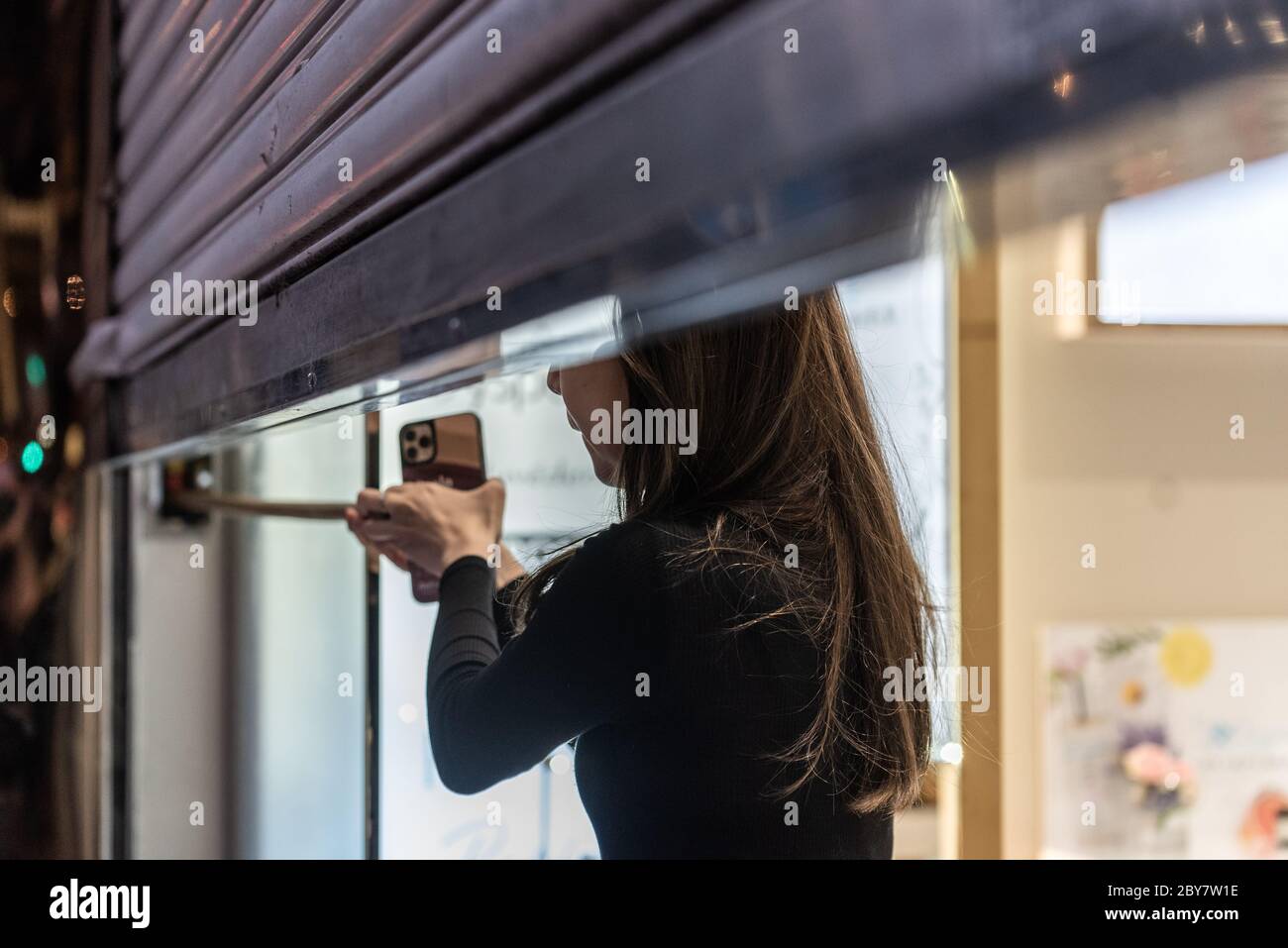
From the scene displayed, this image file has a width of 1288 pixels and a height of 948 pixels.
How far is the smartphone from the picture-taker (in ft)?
2.13

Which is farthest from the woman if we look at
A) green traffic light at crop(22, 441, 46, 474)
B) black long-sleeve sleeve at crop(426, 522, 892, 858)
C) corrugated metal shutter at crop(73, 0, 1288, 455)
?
green traffic light at crop(22, 441, 46, 474)

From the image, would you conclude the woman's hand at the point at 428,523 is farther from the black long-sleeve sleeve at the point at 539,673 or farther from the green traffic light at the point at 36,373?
the green traffic light at the point at 36,373

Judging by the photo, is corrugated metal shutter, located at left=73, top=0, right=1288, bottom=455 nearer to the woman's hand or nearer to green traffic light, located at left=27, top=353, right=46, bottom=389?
the woman's hand

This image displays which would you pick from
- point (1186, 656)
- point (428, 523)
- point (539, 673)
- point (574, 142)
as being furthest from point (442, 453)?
point (1186, 656)

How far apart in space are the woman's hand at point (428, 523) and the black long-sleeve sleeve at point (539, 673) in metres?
0.04

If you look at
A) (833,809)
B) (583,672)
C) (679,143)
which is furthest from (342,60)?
(833,809)

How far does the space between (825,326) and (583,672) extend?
0.75ft

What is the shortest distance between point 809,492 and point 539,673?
173 mm

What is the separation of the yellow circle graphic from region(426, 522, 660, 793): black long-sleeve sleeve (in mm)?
936

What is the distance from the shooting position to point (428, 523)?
25.2 inches

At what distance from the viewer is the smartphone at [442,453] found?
0.65m

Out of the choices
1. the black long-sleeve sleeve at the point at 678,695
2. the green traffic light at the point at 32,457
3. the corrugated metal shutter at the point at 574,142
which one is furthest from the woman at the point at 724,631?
the green traffic light at the point at 32,457
